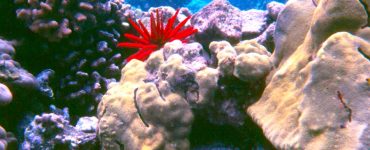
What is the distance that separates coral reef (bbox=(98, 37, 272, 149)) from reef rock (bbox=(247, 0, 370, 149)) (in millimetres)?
177

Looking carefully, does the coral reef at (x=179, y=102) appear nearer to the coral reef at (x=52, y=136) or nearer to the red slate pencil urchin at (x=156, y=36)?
the coral reef at (x=52, y=136)

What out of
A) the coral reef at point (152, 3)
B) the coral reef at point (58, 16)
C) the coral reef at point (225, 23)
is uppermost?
the coral reef at point (152, 3)

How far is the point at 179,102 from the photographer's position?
8.44 ft

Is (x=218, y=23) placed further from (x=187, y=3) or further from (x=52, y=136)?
(x=187, y=3)

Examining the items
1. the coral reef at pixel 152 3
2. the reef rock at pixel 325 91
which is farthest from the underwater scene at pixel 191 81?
the coral reef at pixel 152 3

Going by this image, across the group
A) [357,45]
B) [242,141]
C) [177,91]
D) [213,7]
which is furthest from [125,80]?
[357,45]

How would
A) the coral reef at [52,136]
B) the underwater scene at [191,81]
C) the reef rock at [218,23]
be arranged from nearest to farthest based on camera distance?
the underwater scene at [191,81], the coral reef at [52,136], the reef rock at [218,23]

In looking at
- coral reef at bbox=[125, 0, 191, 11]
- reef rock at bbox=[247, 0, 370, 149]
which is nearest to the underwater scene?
reef rock at bbox=[247, 0, 370, 149]

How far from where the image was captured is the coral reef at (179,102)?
8.38 feet

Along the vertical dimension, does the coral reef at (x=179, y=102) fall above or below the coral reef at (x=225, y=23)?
below

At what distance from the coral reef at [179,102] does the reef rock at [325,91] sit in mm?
177

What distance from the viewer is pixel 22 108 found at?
323 centimetres

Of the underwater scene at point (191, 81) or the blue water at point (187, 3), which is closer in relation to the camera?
the underwater scene at point (191, 81)

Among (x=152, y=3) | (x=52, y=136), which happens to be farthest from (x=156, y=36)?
(x=152, y=3)
